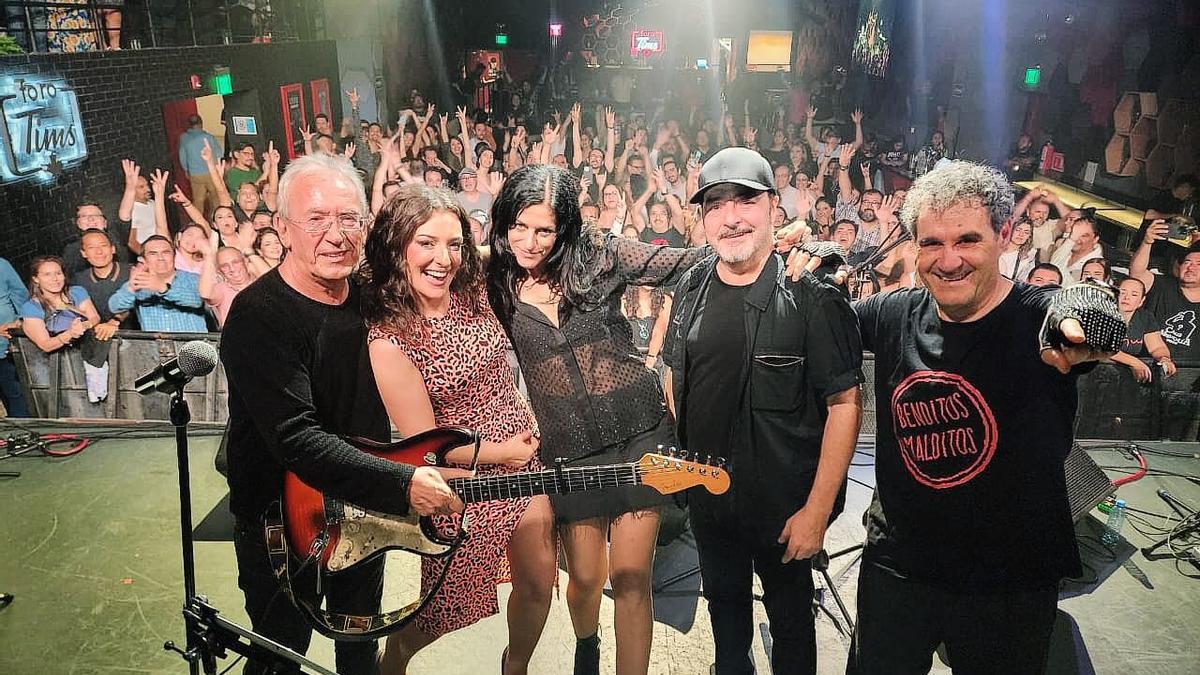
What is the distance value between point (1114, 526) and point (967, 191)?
10.6ft

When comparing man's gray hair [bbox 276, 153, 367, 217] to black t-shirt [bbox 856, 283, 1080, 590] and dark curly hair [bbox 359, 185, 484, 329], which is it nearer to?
dark curly hair [bbox 359, 185, 484, 329]

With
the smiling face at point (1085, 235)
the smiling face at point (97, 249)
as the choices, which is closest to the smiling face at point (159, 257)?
the smiling face at point (97, 249)

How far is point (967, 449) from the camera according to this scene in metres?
2.16

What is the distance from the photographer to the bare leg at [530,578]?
2.71 m

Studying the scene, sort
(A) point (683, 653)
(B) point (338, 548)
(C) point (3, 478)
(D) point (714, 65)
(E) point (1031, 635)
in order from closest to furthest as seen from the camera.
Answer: (E) point (1031, 635) < (B) point (338, 548) < (A) point (683, 653) < (C) point (3, 478) < (D) point (714, 65)

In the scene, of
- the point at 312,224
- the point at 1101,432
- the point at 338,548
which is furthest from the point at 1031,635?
the point at 1101,432

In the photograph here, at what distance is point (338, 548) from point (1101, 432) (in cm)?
550

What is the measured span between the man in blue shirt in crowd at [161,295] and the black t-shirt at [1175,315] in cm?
742

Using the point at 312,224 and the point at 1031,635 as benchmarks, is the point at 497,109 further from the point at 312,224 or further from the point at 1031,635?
the point at 1031,635

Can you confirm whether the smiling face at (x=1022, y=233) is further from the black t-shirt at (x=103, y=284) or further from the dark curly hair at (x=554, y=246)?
the black t-shirt at (x=103, y=284)

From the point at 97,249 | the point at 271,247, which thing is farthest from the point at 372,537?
the point at 97,249

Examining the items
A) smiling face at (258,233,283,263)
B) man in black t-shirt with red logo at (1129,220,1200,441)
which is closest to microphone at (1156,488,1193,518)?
man in black t-shirt with red logo at (1129,220,1200,441)

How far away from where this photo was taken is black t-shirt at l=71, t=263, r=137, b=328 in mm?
5348

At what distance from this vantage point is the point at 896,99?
5.31 metres
